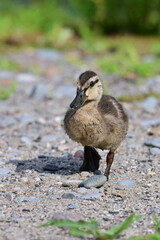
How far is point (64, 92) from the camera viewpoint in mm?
9469

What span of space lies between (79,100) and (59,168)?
1.00 metres

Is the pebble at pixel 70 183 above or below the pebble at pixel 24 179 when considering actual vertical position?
above

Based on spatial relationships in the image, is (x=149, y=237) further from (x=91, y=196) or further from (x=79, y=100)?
(x=79, y=100)

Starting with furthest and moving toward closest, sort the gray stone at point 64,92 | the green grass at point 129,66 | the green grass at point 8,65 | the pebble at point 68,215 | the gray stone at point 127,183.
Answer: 1. the green grass at point 8,65
2. the green grass at point 129,66
3. the gray stone at point 64,92
4. the gray stone at point 127,183
5. the pebble at point 68,215

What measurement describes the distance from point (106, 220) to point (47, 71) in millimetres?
7117

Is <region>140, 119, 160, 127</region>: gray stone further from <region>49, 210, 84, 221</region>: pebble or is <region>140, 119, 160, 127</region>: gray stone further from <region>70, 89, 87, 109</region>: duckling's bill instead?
<region>49, 210, 84, 221</region>: pebble

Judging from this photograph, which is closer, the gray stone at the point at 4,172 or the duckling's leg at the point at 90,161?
the gray stone at the point at 4,172

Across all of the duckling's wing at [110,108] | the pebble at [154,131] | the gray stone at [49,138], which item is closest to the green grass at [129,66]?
the pebble at [154,131]

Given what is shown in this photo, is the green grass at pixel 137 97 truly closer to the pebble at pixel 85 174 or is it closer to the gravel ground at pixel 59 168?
the gravel ground at pixel 59 168

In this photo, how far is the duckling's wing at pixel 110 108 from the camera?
17.8 feet

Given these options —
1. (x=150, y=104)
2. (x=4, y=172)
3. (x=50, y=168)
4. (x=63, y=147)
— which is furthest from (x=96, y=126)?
(x=150, y=104)

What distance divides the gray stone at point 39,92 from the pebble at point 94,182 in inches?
166

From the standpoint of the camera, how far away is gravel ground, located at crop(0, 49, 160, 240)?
4.26 m

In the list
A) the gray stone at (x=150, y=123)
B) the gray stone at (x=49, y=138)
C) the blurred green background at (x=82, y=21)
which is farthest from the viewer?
the blurred green background at (x=82, y=21)
